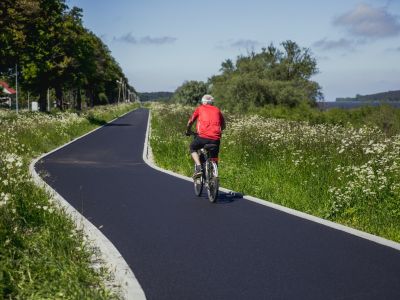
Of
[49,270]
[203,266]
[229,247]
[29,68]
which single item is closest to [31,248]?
[49,270]

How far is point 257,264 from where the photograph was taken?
20.0 feet

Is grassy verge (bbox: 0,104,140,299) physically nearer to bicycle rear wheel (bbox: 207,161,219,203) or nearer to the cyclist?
bicycle rear wheel (bbox: 207,161,219,203)

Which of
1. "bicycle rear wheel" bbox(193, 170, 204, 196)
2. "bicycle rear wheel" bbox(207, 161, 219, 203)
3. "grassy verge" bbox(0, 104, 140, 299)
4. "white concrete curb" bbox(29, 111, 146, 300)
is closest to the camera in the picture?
"grassy verge" bbox(0, 104, 140, 299)

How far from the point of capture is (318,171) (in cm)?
1171

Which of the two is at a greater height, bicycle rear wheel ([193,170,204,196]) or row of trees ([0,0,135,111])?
row of trees ([0,0,135,111])

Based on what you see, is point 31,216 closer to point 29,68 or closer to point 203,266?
point 203,266

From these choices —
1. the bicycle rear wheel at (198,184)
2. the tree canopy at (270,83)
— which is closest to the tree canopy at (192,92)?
the tree canopy at (270,83)

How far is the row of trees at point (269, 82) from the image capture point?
159ft

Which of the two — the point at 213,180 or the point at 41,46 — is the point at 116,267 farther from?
the point at 41,46

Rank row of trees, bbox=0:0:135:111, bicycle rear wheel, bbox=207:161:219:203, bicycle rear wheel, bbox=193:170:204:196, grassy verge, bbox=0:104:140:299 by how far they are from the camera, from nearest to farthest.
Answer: grassy verge, bbox=0:104:140:299, bicycle rear wheel, bbox=207:161:219:203, bicycle rear wheel, bbox=193:170:204:196, row of trees, bbox=0:0:135:111

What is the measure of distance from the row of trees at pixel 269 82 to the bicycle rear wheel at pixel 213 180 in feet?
124

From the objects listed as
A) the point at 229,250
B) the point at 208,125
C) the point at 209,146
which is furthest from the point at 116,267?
the point at 208,125

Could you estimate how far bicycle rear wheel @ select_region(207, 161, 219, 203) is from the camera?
9938 millimetres

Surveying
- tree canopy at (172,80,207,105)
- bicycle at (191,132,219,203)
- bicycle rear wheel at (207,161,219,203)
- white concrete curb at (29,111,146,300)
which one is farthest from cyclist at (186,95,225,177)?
tree canopy at (172,80,207,105)
